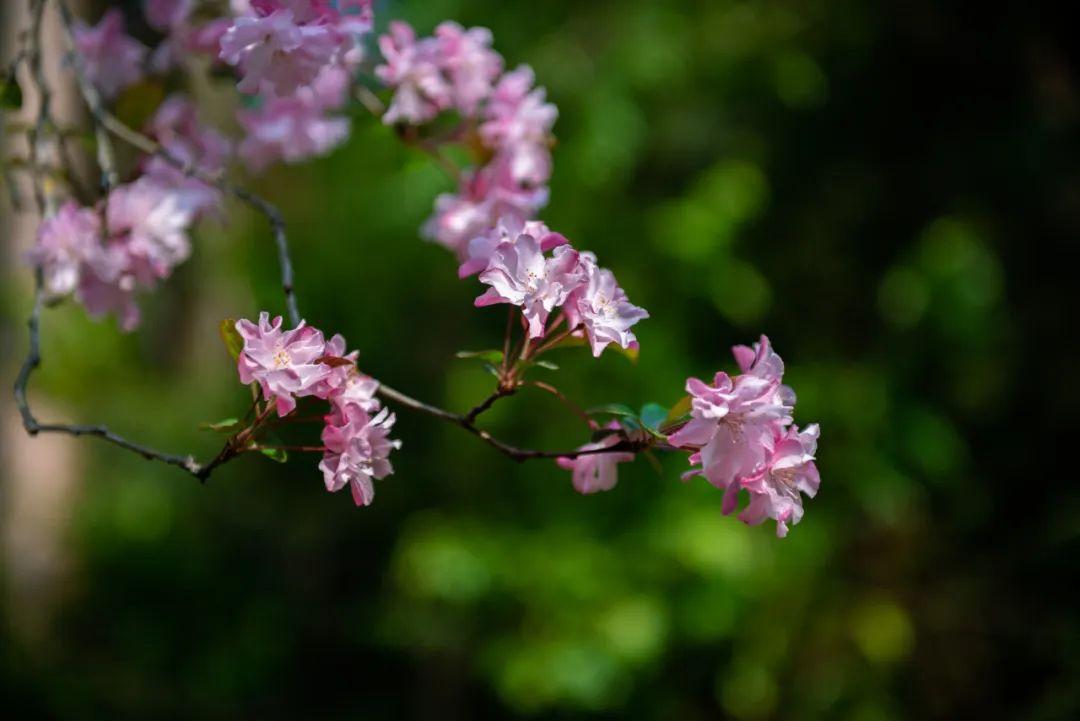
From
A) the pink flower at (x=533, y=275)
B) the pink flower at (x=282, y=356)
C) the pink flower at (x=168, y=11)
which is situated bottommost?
the pink flower at (x=168, y=11)

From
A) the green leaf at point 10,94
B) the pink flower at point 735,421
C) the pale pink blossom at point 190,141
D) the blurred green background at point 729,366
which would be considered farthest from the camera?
the blurred green background at point 729,366

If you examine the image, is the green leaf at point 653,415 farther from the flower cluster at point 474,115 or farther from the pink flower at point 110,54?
the pink flower at point 110,54

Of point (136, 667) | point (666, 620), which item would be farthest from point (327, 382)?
point (136, 667)

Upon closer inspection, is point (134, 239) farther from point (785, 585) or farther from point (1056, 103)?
point (1056, 103)

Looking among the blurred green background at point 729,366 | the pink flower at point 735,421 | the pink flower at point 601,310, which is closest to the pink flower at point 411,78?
the pink flower at point 601,310

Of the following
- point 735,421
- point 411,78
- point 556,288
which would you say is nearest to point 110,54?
point 411,78

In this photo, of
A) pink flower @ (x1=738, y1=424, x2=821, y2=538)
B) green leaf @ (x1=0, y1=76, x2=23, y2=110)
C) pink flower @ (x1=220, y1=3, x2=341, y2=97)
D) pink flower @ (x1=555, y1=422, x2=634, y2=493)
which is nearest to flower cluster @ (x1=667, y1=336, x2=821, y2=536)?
pink flower @ (x1=738, y1=424, x2=821, y2=538)

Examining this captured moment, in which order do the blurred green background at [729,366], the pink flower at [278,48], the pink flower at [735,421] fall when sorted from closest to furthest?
the pink flower at [735,421] < the pink flower at [278,48] < the blurred green background at [729,366]
